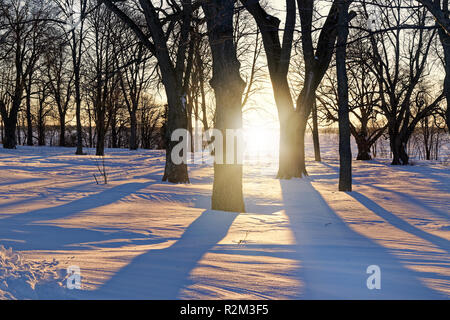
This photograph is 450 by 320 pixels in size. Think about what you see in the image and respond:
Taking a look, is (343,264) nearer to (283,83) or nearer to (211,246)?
(211,246)

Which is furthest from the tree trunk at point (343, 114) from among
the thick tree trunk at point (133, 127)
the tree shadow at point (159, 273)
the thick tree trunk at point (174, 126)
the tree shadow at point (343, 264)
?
the thick tree trunk at point (133, 127)

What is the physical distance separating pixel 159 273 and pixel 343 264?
1.75m

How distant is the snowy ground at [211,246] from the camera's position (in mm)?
2603

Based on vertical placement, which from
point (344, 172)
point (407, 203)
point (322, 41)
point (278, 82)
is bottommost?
point (407, 203)

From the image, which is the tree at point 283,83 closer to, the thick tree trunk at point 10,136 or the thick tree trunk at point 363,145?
the thick tree trunk at point 363,145

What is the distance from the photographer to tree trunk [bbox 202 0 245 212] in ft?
21.2

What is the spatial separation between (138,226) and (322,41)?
34.1 feet

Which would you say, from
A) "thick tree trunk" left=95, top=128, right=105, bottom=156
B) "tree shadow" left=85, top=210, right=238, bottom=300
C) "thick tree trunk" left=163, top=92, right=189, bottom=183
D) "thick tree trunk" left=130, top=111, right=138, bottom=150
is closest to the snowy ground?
"tree shadow" left=85, top=210, right=238, bottom=300

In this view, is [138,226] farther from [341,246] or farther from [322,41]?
[322,41]

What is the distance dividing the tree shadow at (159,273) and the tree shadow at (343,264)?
99 centimetres

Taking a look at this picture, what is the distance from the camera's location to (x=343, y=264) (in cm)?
336

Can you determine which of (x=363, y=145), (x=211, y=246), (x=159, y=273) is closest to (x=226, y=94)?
(x=211, y=246)
